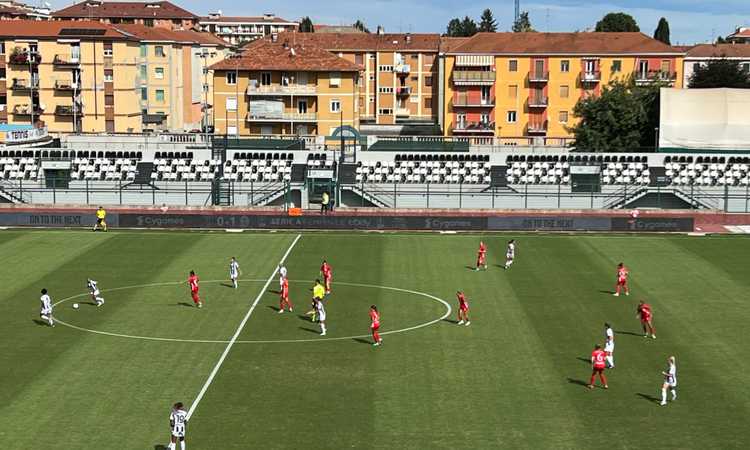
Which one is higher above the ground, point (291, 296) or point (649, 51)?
point (649, 51)

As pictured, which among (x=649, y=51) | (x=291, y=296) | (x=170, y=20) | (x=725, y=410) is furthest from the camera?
(x=170, y=20)

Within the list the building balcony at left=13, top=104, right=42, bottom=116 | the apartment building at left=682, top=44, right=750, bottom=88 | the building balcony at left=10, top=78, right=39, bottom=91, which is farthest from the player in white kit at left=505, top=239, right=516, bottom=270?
the apartment building at left=682, top=44, right=750, bottom=88

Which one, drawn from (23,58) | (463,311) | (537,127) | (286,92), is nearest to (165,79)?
(23,58)

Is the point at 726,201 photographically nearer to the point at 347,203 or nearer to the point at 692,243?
the point at 692,243

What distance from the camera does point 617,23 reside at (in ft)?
620

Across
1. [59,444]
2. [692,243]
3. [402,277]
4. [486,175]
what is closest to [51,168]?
[486,175]

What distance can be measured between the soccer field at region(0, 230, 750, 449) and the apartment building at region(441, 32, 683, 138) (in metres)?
62.1

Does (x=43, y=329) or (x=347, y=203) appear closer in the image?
(x=43, y=329)

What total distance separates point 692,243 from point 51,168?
47771 millimetres

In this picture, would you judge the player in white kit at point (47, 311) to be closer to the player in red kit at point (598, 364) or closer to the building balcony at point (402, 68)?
the player in red kit at point (598, 364)

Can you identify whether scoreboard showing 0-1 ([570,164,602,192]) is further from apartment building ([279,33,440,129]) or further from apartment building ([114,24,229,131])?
apartment building ([279,33,440,129])

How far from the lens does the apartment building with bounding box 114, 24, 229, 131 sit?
410 feet

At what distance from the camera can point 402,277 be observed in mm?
52781

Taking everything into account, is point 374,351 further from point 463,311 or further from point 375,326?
point 463,311
